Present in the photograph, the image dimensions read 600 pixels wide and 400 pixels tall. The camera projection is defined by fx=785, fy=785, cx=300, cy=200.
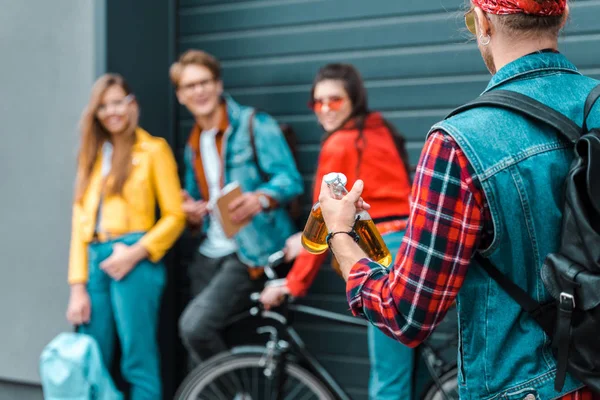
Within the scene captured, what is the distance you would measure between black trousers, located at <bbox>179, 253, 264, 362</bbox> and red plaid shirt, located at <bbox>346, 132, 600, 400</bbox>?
2.68 meters

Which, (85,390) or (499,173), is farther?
(85,390)

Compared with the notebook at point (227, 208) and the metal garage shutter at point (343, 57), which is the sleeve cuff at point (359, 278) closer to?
the notebook at point (227, 208)

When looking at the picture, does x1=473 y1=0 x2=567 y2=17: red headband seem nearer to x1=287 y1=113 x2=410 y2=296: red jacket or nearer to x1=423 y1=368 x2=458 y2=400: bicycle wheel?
x1=287 y1=113 x2=410 y2=296: red jacket

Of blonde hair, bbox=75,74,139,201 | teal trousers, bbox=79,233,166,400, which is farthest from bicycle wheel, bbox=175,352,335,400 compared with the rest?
blonde hair, bbox=75,74,139,201

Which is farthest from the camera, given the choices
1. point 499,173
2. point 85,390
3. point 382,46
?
point 382,46

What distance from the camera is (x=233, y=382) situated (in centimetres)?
459

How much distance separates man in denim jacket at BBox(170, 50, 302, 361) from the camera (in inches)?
172

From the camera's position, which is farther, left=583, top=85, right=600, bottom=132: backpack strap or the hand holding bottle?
the hand holding bottle

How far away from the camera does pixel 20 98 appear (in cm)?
521

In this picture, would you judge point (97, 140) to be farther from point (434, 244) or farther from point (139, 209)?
point (434, 244)

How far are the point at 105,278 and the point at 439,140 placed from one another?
321 centimetres

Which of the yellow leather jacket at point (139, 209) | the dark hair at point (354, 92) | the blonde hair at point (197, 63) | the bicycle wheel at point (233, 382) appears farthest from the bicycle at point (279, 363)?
the blonde hair at point (197, 63)

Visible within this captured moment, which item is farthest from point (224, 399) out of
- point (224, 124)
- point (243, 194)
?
point (224, 124)

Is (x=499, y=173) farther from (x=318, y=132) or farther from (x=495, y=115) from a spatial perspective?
(x=318, y=132)
